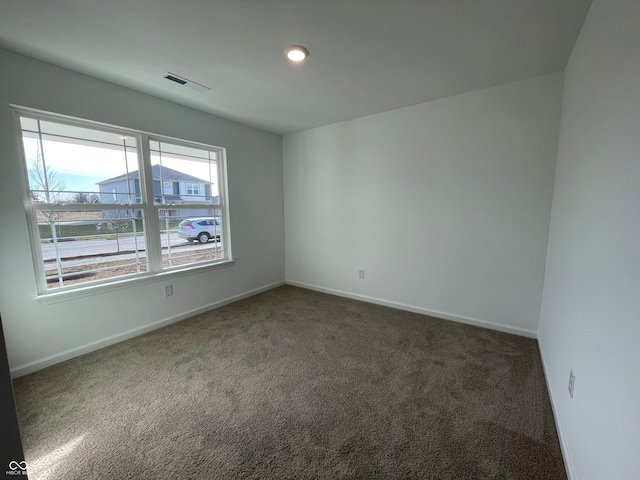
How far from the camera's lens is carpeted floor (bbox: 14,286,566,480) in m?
1.35

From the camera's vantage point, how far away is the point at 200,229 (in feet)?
11.1

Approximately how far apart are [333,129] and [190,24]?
2305mm

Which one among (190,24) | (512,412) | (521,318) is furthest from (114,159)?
(521,318)

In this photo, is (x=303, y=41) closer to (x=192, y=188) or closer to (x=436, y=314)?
(x=192, y=188)

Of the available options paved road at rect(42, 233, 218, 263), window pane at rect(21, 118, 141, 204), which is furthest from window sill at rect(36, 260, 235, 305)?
window pane at rect(21, 118, 141, 204)

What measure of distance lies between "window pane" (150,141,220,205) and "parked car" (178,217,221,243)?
0.24 meters

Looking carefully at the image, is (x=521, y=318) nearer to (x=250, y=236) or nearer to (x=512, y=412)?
(x=512, y=412)

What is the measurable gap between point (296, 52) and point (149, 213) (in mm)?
2241

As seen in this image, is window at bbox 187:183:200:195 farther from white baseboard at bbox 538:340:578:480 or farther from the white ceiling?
white baseboard at bbox 538:340:578:480

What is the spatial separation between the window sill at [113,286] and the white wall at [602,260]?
346 cm

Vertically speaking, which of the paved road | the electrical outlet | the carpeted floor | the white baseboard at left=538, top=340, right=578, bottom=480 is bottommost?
the carpeted floor

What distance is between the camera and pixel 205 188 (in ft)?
11.2

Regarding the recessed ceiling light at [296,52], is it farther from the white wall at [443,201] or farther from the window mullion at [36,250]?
the window mullion at [36,250]

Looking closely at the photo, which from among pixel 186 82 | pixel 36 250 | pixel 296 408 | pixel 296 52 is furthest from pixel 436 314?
pixel 36 250
